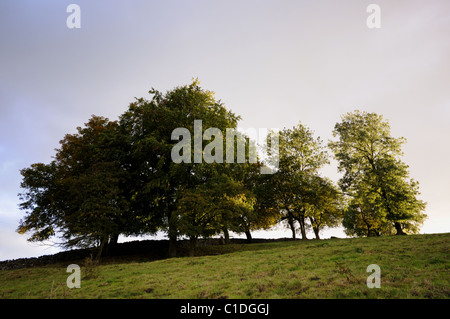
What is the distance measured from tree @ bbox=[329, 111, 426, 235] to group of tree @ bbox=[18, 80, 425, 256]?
134 millimetres

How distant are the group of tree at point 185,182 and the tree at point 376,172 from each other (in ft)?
0.44

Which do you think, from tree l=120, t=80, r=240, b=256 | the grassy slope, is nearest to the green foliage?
tree l=120, t=80, r=240, b=256

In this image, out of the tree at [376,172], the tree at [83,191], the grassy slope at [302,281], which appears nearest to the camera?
the grassy slope at [302,281]

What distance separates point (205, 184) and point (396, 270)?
16506mm

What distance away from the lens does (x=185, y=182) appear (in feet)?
80.4

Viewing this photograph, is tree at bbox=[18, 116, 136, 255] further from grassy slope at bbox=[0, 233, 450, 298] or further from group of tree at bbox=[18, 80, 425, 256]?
grassy slope at bbox=[0, 233, 450, 298]

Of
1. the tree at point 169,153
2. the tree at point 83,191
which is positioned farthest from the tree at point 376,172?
the tree at point 83,191

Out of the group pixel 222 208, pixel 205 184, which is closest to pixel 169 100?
pixel 205 184

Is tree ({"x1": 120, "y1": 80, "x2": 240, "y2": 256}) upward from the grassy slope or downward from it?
upward

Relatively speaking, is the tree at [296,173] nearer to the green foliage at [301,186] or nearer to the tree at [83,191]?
the green foliage at [301,186]

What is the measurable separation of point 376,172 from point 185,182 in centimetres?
2521

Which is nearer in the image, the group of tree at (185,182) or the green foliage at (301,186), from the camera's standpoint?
the group of tree at (185,182)

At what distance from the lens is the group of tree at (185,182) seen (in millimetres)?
22281

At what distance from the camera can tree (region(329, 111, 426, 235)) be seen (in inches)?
1210
